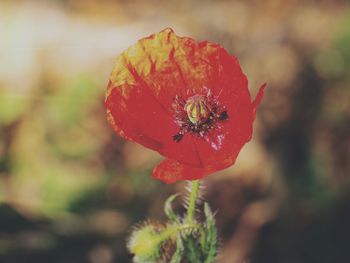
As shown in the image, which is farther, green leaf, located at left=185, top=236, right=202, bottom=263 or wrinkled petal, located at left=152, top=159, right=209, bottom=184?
green leaf, located at left=185, top=236, right=202, bottom=263

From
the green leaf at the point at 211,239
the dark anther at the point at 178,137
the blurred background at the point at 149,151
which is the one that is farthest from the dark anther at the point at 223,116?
the blurred background at the point at 149,151

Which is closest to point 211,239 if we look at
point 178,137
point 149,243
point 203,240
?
point 203,240

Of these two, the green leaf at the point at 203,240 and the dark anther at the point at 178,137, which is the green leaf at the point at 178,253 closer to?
the green leaf at the point at 203,240

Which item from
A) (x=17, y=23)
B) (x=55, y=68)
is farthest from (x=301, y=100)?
(x=17, y=23)

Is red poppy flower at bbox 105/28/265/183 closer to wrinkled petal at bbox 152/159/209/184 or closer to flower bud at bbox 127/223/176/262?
wrinkled petal at bbox 152/159/209/184

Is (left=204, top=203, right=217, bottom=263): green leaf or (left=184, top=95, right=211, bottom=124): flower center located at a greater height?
(left=184, top=95, right=211, bottom=124): flower center

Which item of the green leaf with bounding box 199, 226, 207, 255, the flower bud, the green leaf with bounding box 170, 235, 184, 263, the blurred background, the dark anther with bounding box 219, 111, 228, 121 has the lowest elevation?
the green leaf with bounding box 170, 235, 184, 263

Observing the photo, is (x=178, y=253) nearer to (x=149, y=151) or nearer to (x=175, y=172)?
(x=175, y=172)

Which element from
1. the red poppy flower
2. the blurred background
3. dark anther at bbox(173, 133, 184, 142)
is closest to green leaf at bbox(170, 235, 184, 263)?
the red poppy flower

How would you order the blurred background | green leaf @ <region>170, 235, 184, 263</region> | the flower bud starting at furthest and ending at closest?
the blurred background, the flower bud, green leaf @ <region>170, 235, 184, 263</region>
